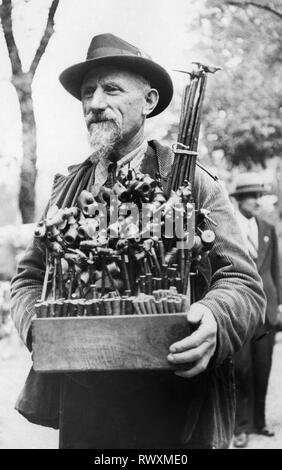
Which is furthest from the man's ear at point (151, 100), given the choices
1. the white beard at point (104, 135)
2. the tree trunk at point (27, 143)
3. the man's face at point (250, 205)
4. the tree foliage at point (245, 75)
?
the man's face at point (250, 205)

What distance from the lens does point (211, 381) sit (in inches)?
55.2

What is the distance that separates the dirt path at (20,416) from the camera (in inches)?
63.6

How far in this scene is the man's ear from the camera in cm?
154

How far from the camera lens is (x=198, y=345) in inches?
48.4

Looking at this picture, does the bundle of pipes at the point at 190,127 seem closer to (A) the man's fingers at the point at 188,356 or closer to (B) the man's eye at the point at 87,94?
(B) the man's eye at the point at 87,94

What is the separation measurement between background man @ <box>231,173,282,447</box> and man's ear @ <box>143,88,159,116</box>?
18.8 inches

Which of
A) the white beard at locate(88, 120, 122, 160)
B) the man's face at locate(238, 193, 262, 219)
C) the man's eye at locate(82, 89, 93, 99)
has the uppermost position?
the man's eye at locate(82, 89, 93, 99)

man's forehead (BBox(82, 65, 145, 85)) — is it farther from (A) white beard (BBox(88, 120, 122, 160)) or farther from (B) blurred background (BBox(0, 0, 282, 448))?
(B) blurred background (BBox(0, 0, 282, 448))

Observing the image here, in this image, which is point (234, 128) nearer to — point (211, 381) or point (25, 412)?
point (211, 381)

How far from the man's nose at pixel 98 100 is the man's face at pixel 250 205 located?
641mm

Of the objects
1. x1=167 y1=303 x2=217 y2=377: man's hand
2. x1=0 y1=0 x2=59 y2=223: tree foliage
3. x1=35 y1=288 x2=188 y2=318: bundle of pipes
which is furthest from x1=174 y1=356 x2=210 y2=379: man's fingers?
x1=0 y1=0 x2=59 y2=223: tree foliage

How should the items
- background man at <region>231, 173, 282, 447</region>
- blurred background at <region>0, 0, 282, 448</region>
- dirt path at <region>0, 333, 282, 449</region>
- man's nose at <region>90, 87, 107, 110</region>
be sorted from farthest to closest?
background man at <region>231, 173, 282, 447</region>, blurred background at <region>0, 0, 282, 448</region>, dirt path at <region>0, 333, 282, 449</region>, man's nose at <region>90, 87, 107, 110</region>

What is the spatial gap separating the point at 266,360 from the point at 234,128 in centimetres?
68
